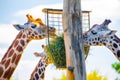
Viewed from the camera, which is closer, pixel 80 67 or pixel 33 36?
pixel 80 67

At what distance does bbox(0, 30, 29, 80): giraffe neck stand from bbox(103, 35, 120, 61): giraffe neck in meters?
0.96

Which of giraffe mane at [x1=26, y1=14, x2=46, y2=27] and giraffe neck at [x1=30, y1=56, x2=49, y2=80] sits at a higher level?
giraffe mane at [x1=26, y1=14, x2=46, y2=27]

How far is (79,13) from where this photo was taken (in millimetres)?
3107

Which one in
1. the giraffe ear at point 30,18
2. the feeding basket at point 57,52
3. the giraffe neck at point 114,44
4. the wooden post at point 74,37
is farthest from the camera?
the giraffe neck at point 114,44

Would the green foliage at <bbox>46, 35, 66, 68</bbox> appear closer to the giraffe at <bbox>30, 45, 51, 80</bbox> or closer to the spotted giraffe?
the spotted giraffe

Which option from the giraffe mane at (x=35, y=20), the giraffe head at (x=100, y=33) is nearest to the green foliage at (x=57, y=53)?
the giraffe mane at (x=35, y=20)

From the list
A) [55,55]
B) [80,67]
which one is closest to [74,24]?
[80,67]

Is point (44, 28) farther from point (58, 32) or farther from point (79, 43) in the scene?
point (79, 43)

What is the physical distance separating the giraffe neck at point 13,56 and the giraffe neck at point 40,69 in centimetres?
47

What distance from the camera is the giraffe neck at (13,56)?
181 inches

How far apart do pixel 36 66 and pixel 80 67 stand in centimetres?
234

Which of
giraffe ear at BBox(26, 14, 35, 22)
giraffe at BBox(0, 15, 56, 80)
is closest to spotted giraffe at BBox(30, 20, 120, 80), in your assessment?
giraffe at BBox(0, 15, 56, 80)

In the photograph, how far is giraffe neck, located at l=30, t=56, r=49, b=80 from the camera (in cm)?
514

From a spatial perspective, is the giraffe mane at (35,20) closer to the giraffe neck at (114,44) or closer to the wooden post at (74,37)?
the giraffe neck at (114,44)
